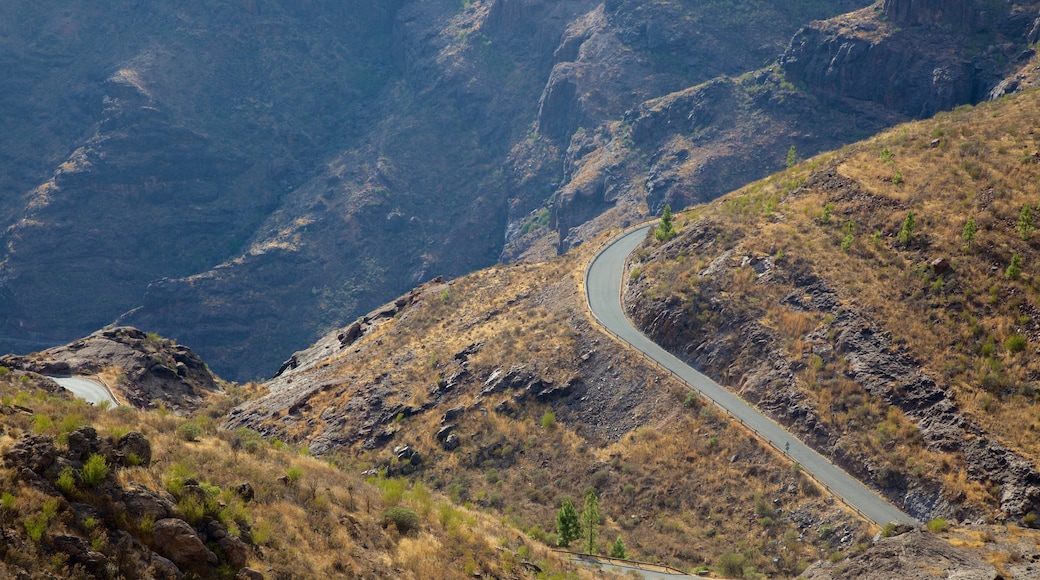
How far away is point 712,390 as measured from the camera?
45375 mm

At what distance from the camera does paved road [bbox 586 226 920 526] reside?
34909mm

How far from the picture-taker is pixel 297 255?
5866 inches

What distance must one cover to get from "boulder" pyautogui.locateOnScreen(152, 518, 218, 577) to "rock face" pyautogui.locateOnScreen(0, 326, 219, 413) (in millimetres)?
39723

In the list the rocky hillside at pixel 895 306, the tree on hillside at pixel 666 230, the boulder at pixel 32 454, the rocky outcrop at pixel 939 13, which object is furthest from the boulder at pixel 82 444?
the rocky outcrop at pixel 939 13

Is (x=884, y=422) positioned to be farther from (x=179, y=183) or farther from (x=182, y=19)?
A: (x=182, y=19)

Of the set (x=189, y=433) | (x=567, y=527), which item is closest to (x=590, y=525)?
(x=567, y=527)

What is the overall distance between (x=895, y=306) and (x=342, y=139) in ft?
501

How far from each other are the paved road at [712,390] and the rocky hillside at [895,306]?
71 centimetres

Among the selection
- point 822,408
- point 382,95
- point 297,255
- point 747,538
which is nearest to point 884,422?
point 822,408

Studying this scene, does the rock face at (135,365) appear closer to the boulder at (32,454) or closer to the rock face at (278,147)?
the boulder at (32,454)

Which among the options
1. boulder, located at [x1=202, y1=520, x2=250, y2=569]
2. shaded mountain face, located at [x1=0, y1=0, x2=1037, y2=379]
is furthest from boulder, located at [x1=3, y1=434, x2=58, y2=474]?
shaded mountain face, located at [x1=0, y1=0, x2=1037, y2=379]

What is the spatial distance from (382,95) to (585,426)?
156008mm

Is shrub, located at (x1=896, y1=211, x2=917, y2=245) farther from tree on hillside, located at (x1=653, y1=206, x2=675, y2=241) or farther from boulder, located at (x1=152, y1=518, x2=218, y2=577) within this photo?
boulder, located at (x1=152, y1=518, x2=218, y2=577)

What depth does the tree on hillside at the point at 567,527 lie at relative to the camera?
1321 inches
